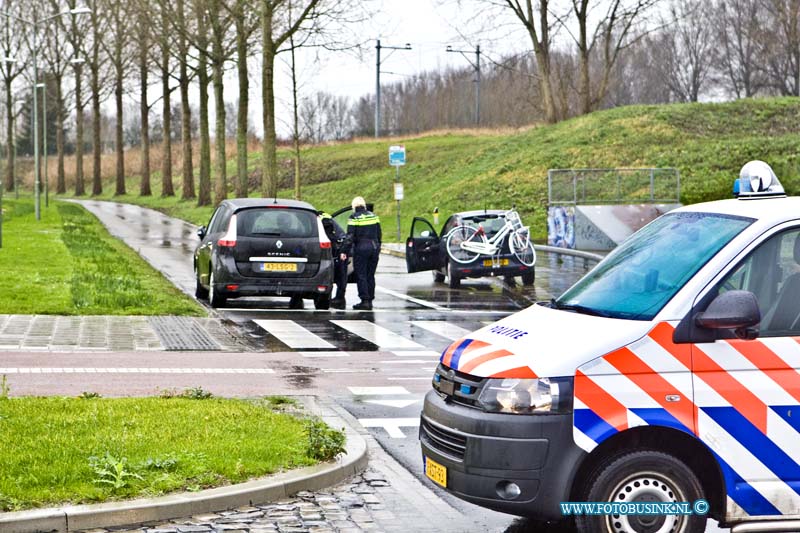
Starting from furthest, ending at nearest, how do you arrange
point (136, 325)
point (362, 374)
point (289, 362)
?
point (136, 325) → point (289, 362) → point (362, 374)

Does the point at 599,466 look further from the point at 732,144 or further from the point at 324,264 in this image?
the point at 732,144

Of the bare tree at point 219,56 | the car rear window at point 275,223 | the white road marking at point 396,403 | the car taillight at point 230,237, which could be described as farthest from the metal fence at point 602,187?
the white road marking at point 396,403

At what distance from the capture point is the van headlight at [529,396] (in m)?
5.88

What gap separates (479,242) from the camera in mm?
24484

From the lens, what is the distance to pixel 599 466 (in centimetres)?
588

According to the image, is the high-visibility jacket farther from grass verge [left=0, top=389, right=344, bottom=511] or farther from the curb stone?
the curb stone

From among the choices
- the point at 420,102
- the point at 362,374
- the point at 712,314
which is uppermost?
the point at 420,102

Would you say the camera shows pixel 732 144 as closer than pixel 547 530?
No

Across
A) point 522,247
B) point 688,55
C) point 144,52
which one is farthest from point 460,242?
point 688,55

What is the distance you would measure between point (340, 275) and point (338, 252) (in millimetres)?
429

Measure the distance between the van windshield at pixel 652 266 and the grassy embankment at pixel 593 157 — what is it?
98.5 ft

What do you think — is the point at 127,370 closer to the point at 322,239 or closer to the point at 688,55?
the point at 322,239

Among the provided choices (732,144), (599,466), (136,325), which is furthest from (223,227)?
(732,144)

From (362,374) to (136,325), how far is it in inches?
198
